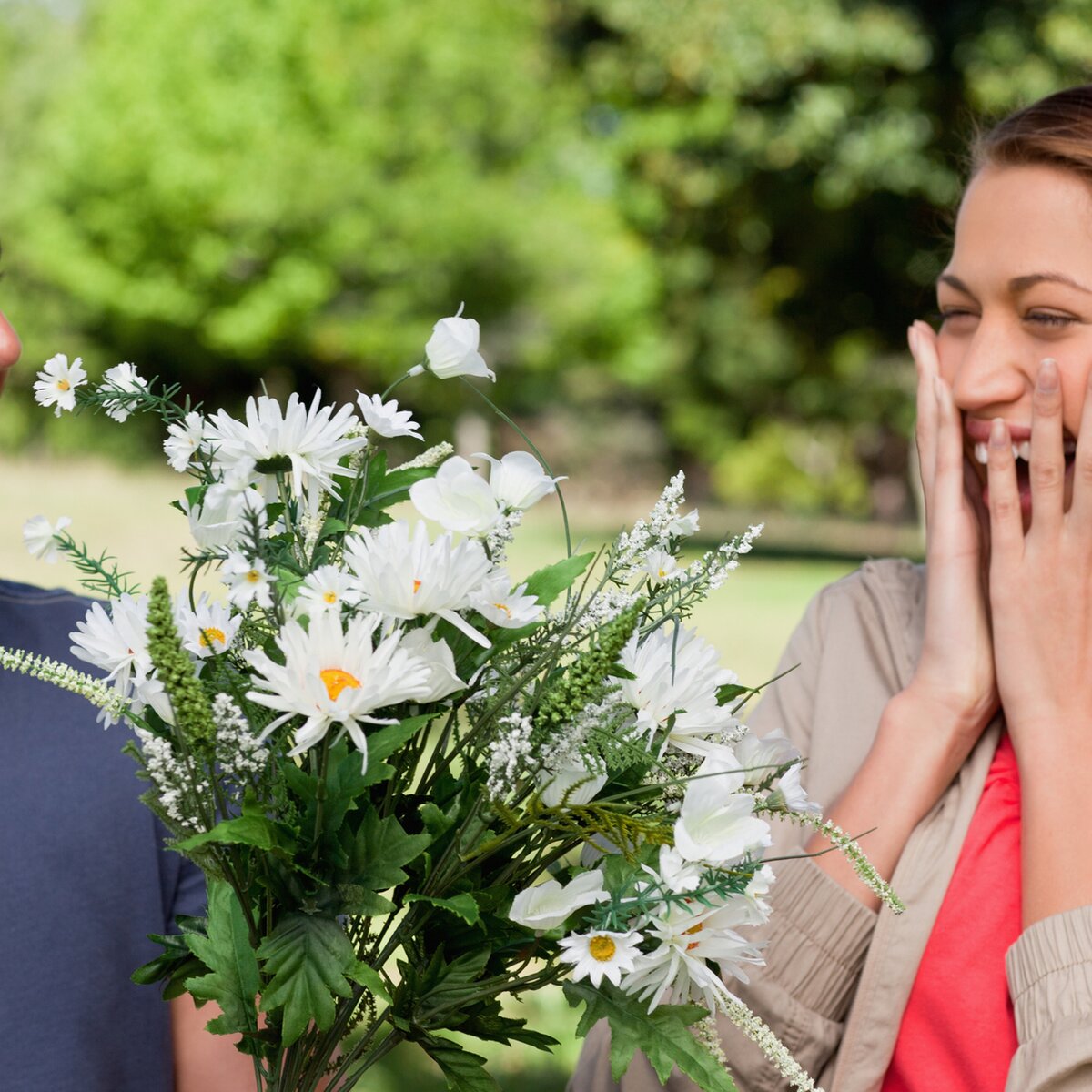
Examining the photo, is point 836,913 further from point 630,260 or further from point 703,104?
point 630,260

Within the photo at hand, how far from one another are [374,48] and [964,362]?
24.5 m

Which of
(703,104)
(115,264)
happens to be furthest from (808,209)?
(115,264)

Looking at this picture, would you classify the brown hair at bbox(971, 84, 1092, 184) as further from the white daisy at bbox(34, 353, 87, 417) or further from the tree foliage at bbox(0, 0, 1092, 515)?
the tree foliage at bbox(0, 0, 1092, 515)

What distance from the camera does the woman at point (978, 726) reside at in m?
1.85

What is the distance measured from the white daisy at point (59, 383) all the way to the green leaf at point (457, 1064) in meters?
0.66

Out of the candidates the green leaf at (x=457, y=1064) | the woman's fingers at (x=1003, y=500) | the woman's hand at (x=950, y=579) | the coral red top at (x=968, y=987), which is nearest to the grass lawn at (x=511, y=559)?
the coral red top at (x=968, y=987)

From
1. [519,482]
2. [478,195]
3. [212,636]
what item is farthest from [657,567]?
[478,195]

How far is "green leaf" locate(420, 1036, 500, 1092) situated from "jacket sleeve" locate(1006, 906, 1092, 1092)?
2.71 ft

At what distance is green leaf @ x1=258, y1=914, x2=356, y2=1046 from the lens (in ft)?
3.73

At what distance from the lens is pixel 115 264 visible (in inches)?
1041

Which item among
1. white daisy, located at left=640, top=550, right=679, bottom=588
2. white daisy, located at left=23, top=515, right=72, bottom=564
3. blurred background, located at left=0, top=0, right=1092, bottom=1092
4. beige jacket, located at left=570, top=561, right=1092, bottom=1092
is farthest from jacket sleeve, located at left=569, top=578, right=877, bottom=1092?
blurred background, located at left=0, top=0, right=1092, bottom=1092

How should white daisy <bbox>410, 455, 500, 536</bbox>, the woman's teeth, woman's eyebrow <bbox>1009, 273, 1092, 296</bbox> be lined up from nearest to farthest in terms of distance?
white daisy <bbox>410, 455, 500, 536</bbox> < woman's eyebrow <bbox>1009, 273, 1092, 296</bbox> < the woman's teeth

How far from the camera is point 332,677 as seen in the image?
107 centimetres

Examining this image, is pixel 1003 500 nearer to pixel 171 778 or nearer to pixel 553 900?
pixel 553 900
